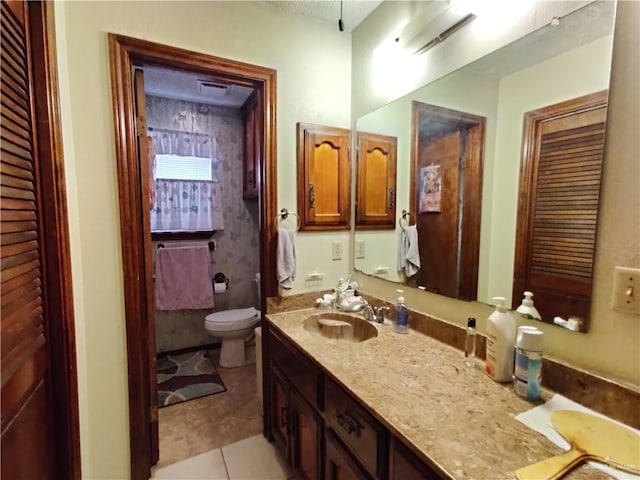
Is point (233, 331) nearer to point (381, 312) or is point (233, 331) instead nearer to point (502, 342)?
point (381, 312)

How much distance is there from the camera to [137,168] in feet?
4.73

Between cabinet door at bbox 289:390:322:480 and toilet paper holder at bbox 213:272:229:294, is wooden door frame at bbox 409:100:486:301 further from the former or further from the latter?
toilet paper holder at bbox 213:272:229:294

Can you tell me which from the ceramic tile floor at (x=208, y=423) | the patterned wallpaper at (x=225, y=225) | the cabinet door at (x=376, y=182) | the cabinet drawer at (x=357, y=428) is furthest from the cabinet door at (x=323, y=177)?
the patterned wallpaper at (x=225, y=225)

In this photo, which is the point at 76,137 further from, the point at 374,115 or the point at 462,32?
the point at 462,32

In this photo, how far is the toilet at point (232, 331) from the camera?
264 centimetres

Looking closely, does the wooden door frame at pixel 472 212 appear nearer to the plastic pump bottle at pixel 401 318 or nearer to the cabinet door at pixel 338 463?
the plastic pump bottle at pixel 401 318

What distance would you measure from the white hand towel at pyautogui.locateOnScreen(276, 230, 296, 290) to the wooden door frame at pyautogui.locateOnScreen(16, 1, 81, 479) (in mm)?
882

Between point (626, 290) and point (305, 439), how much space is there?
48.6 inches

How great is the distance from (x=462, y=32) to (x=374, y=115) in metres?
0.56

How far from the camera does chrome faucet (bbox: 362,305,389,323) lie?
60.7 inches

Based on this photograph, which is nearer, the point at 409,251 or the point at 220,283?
the point at 409,251

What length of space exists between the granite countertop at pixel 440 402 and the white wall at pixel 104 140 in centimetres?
88

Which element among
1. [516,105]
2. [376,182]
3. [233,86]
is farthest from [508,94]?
[233,86]

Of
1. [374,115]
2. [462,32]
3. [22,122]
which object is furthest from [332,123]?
[22,122]
